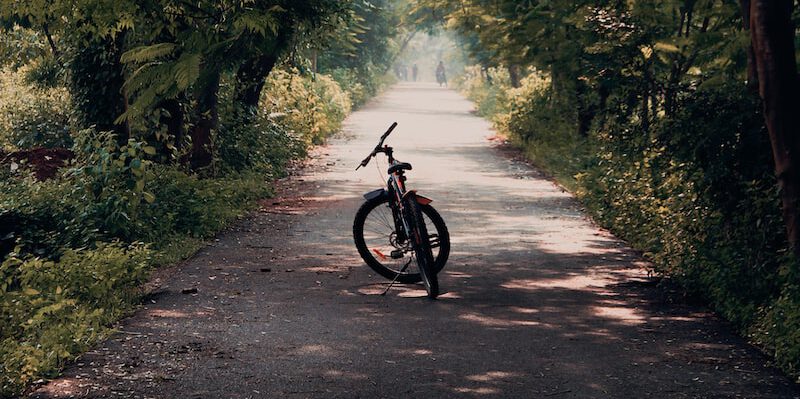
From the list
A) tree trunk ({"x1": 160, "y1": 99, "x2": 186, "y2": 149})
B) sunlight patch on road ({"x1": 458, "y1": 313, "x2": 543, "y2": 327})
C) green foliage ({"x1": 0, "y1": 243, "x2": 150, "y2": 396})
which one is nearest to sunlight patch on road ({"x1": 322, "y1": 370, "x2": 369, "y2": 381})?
green foliage ({"x1": 0, "y1": 243, "x2": 150, "y2": 396})

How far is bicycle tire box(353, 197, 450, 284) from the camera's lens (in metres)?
9.46

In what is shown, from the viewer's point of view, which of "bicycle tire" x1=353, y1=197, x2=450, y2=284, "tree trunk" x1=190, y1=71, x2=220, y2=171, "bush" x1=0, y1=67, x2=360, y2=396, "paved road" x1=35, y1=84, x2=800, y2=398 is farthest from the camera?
"tree trunk" x1=190, y1=71, x2=220, y2=171

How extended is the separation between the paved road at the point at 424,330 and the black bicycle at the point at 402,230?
22 cm

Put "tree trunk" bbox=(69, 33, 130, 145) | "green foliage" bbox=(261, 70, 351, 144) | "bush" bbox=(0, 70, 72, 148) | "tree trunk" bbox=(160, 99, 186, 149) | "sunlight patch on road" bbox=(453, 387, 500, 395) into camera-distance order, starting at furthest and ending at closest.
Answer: "green foliage" bbox=(261, 70, 351, 144) < "bush" bbox=(0, 70, 72, 148) < "tree trunk" bbox=(160, 99, 186, 149) < "tree trunk" bbox=(69, 33, 130, 145) < "sunlight patch on road" bbox=(453, 387, 500, 395)

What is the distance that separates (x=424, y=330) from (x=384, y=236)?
289 cm

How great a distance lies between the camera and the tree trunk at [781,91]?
7914 millimetres

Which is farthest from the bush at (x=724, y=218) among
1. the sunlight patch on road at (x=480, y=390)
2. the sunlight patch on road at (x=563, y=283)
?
the sunlight patch on road at (x=480, y=390)

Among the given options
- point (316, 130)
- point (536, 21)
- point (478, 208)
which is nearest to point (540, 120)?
point (316, 130)

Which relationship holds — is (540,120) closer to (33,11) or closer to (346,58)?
(33,11)

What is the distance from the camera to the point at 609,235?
12.6 m

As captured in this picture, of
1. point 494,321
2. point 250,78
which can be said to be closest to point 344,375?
point 494,321

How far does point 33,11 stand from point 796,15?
734cm

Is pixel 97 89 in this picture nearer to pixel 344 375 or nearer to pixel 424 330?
pixel 424 330

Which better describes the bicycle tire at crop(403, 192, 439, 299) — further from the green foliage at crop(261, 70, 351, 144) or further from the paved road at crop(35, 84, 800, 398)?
the green foliage at crop(261, 70, 351, 144)
